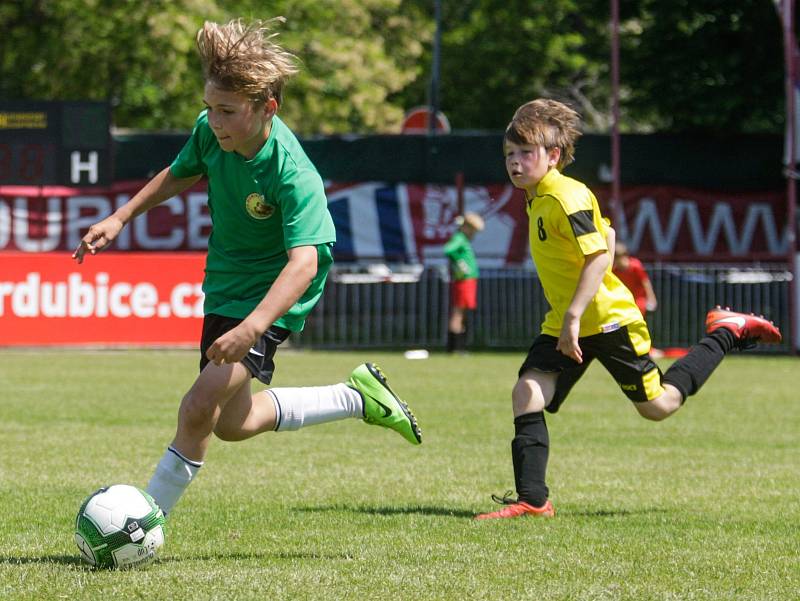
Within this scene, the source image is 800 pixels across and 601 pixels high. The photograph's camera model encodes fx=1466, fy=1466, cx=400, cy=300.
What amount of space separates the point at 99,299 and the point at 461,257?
15.5 ft

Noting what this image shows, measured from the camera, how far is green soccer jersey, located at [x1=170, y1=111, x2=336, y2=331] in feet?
17.1

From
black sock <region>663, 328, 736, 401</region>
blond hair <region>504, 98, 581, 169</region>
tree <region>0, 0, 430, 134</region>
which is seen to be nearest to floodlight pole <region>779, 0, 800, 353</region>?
tree <region>0, 0, 430, 134</region>

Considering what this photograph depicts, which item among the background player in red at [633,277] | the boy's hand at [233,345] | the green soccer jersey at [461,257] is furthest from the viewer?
the green soccer jersey at [461,257]

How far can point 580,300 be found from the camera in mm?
6324

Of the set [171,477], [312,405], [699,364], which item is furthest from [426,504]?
[171,477]

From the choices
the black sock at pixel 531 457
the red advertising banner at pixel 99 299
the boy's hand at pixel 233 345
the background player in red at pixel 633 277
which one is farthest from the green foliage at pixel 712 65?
the boy's hand at pixel 233 345

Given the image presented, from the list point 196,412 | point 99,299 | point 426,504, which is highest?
point 196,412

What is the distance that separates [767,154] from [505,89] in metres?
18.8

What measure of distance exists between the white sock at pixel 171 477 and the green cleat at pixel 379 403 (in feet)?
3.72

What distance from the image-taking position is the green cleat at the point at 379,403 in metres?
6.48

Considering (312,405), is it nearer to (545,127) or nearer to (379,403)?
(379,403)

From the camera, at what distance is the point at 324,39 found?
3117cm

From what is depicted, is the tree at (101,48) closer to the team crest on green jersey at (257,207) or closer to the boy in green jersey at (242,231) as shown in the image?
the boy in green jersey at (242,231)

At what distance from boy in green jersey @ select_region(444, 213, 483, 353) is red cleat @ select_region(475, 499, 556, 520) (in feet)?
40.7
